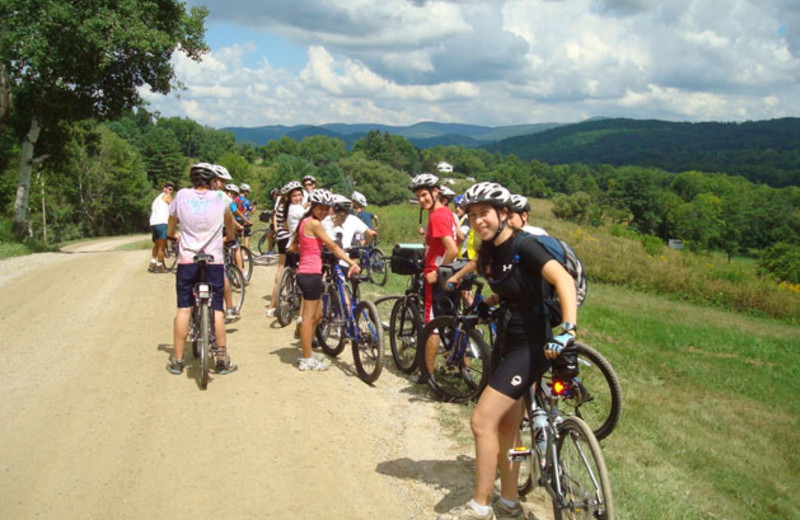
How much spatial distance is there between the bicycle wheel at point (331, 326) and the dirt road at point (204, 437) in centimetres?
22

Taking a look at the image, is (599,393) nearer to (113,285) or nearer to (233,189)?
(233,189)

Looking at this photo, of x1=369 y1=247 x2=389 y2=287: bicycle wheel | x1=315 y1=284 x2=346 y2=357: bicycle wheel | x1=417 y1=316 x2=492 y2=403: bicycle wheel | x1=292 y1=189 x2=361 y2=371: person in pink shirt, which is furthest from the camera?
x1=369 y1=247 x2=389 y2=287: bicycle wheel

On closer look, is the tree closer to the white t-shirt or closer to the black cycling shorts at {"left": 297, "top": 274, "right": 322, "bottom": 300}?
the white t-shirt

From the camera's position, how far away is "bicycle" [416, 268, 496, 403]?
18.4 feet

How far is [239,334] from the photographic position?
27.9 feet

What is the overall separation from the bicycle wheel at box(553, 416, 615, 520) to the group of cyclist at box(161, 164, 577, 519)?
1.17 feet

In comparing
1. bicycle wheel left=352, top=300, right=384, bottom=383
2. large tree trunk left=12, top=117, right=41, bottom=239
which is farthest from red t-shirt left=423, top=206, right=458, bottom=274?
large tree trunk left=12, top=117, right=41, bottom=239

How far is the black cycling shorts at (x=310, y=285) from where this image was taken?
6711 millimetres

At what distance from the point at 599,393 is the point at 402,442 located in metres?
1.98

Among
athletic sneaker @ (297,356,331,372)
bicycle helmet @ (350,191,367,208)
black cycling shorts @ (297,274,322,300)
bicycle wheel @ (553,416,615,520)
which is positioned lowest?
athletic sneaker @ (297,356,331,372)

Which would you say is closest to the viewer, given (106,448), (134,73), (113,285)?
(106,448)

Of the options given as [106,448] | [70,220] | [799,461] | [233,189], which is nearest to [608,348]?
[799,461]

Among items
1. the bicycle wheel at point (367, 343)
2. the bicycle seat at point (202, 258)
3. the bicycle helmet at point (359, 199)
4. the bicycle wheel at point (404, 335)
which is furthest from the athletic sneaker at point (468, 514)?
the bicycle helmet at point (359, 199)

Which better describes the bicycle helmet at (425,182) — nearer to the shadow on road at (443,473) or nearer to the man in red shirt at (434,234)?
the man in red shirt at (434,234)
